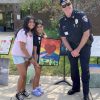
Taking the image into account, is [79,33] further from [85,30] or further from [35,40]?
[35,40]

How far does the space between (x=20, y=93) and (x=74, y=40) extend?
58.6 inches

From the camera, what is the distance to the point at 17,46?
6.43m

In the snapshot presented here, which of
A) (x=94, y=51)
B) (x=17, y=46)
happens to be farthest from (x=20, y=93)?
(x=94, y=51)

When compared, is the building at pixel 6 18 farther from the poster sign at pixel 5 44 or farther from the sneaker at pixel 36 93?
the sneaker at pixel 36 93

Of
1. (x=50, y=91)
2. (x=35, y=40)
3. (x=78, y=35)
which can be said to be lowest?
(x=50, y=91)

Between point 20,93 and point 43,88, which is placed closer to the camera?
point 20,93

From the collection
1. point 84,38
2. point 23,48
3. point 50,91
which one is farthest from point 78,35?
point 50,91

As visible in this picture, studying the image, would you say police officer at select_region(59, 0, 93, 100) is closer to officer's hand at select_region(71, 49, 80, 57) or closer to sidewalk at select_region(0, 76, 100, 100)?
officer's hand at select_region(71, 49, 80, 57)

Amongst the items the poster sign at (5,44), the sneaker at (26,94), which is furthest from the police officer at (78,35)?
the poster sign at (5,44)

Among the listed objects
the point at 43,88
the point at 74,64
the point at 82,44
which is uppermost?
the point at 82,44

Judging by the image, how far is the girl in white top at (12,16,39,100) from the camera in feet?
20.8

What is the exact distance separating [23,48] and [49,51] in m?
1.03

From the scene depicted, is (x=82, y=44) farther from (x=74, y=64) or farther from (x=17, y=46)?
(x=17, y=46)

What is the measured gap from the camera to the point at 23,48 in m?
6.34
